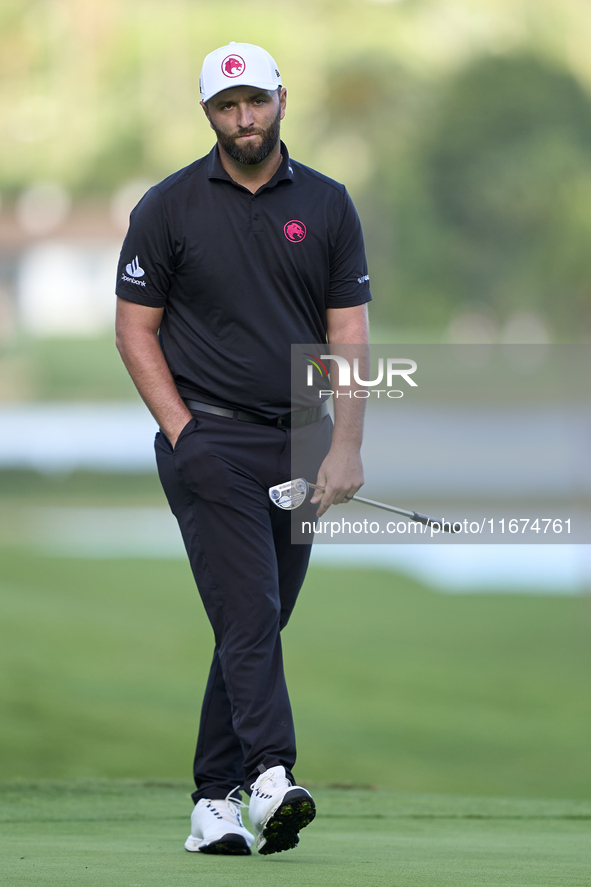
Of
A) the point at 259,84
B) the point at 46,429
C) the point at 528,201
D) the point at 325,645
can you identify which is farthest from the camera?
the point at 528,201

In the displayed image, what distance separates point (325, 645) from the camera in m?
8.45

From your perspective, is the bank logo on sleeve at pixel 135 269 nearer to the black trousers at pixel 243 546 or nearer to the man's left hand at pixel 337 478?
the black trousers at pixel 243 546

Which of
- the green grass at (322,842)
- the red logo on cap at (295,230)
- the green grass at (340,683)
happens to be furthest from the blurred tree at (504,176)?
the red logo on cap at (295,230)

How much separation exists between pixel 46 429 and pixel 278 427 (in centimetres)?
2458

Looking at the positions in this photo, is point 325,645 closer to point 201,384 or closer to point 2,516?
point 201,384

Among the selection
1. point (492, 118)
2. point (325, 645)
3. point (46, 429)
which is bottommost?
point (46, 429)

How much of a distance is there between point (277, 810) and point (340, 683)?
17.0ft

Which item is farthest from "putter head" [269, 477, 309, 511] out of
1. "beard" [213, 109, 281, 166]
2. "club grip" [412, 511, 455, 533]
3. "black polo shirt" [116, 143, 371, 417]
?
"beard" [213, 109, 281, 166]

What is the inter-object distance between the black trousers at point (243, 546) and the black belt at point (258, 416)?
1 centimetres

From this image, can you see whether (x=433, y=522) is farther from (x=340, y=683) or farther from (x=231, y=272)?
(x=340, y=683)

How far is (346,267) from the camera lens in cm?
240

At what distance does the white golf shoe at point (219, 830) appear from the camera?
235 cm

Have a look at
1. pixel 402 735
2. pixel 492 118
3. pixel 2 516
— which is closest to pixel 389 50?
pixel 492 118

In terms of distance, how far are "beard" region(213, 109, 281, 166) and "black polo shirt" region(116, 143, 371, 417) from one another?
0.16 feet
